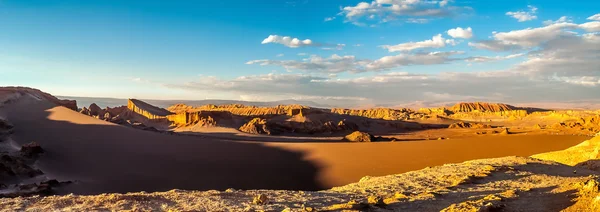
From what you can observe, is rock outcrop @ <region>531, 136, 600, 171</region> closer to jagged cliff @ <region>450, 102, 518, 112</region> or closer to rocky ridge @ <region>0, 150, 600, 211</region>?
rocky ridge @ <region>0, 150, 600, 211</region>

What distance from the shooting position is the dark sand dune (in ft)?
55.4

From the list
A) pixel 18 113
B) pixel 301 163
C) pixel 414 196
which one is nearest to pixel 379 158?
pixel 301 163

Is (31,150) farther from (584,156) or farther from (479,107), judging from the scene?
(479,107)

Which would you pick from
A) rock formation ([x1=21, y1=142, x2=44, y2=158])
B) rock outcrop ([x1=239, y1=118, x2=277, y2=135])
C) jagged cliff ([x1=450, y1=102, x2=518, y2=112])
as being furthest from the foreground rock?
jagged cliff ([x1=450, y1=102, x2=518, y2=112])

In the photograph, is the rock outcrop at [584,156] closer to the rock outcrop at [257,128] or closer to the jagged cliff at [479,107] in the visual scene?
the rock outcrop at [257,128]

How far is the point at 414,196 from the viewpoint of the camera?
7.98 meters

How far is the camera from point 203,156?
828 inches

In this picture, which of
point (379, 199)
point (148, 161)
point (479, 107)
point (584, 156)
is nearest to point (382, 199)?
point (379, 199)

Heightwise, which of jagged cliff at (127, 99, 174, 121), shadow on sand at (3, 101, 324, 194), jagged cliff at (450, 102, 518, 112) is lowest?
shadow on sand at (3, 101, 324, 194)

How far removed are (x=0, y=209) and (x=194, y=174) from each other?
11594mm

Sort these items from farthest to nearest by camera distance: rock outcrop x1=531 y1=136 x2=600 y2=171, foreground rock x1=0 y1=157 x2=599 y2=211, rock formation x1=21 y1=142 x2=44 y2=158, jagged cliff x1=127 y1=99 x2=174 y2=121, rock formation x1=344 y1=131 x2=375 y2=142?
jagged cliff x1=127 y1=99 x2=174 y2=121 → rock formation x1=344 y1=131 x2=375 y2=142 → rock formation x1=21 y1=142 x2=44 y2=158 → rock outcrop x1=531 y1=136 x2=600 y2=171 → foreground rock x1=0 y1=157 x2=599 y2=211

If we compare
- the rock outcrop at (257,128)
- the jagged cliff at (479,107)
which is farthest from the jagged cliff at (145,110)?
the jagged cliff at (479,107)

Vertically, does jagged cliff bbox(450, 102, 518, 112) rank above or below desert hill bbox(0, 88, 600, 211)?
above

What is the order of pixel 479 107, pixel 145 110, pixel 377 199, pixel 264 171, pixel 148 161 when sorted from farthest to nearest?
pixel 479 107 → pixel 145 110 → pixel 148 161 → pixel 264 171 → pixel 377 199
